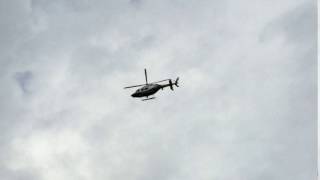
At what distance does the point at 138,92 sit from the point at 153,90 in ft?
20.3

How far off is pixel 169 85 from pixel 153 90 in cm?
820

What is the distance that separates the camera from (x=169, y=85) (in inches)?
3506

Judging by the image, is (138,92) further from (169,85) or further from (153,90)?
(169,85)

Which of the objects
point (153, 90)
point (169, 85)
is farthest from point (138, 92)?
point (169, 85)

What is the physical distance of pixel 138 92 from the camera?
85.6m

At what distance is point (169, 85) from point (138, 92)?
43.9 ft

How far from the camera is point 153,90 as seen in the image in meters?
84.6
